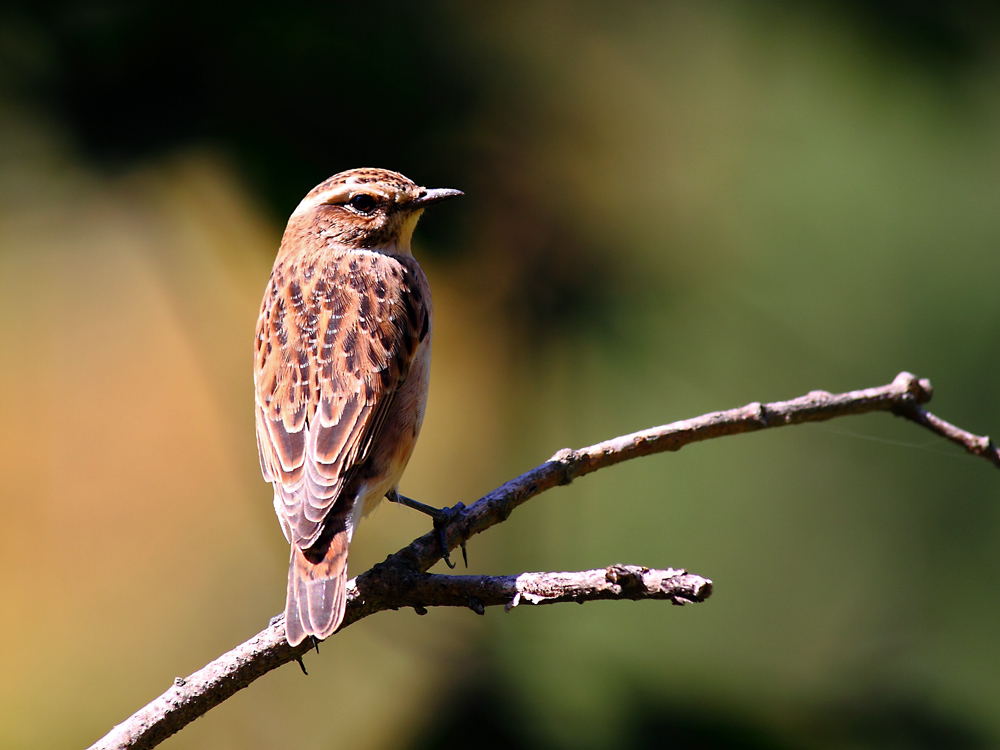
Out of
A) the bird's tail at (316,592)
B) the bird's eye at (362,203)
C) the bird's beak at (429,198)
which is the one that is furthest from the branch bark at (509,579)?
the bird's eye at (362,203)

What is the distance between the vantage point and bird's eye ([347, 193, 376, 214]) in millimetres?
3067

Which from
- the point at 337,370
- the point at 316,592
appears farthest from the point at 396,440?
the point at 316,592

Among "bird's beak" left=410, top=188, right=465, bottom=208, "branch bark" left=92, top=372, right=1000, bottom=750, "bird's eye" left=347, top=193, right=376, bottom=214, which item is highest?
"bird's eye" left=347, top=193, right=376, bottom=214

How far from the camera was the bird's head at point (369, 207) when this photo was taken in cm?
306

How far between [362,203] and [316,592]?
1.50 metres

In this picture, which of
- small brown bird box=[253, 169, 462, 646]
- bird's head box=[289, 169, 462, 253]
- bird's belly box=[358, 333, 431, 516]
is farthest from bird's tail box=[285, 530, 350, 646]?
bird's head box=[289, 169, 462, 253]

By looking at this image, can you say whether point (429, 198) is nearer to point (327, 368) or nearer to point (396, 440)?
point (327, 368)

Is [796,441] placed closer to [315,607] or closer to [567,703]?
[567,703]

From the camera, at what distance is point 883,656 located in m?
4.80

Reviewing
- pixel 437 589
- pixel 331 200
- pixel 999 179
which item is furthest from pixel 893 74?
pixel 437 589

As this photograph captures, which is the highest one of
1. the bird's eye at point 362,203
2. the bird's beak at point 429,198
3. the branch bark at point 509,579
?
the bird's eye at point 362,203

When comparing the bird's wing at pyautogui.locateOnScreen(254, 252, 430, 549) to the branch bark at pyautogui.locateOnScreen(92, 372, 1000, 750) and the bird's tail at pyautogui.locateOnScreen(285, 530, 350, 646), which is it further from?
the branch bark at pyautogui.locateOnScreen(92, 372, 1000, 750)

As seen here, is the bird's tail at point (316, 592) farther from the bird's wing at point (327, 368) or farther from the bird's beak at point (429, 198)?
the bird's beak at point (429, 198)

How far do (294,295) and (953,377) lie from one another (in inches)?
152
